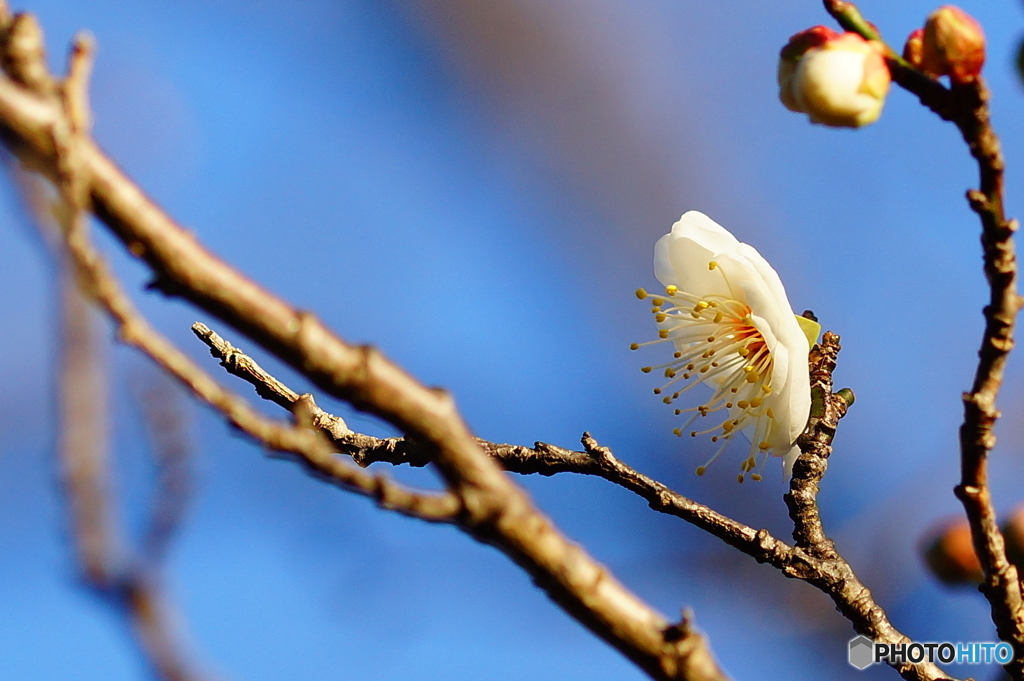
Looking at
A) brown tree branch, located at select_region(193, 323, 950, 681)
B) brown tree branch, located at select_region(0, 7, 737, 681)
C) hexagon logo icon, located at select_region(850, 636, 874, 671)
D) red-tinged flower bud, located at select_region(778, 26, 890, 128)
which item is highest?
red-tinged flower bud, located at select_region(778, 26, 890, 128)

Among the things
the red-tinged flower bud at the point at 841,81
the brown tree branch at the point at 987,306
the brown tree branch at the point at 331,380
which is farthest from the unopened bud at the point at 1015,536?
the brown tree branch at the point at 331,380

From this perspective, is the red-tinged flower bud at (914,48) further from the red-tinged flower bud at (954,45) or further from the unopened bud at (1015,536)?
the unopened bud at (1015,536)

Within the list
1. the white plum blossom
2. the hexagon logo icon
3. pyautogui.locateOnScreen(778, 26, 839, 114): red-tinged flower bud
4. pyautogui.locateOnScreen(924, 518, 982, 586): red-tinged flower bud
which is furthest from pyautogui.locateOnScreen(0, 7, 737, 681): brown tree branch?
pyautogui.locateOnScreen(924, 518, 982, 586): red-tinged flower bud

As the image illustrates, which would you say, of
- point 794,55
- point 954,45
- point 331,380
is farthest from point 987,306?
point 331,380

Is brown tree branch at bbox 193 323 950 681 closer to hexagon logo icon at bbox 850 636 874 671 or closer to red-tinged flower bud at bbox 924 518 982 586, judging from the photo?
hexagon logo icon at bbox 850 636 874 671

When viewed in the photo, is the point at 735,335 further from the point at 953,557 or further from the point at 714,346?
the point at 953,557

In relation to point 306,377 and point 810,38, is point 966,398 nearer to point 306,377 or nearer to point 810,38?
point 810,38
